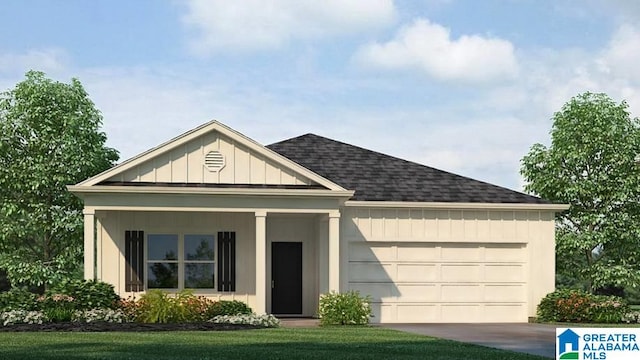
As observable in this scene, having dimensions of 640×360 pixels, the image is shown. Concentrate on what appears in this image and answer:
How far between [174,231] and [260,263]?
10.5ft

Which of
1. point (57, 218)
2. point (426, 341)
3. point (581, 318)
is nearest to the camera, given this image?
point (426, 341)

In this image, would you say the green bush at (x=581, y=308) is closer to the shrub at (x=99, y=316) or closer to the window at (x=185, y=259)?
Result: the window at (x=185, y=259)

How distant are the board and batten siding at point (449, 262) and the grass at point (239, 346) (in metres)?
5.98

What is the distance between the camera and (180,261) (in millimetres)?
26703

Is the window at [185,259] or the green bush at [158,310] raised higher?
the window at [185,259]

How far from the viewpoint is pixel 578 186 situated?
106 ft

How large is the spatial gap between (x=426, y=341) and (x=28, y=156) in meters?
17.4

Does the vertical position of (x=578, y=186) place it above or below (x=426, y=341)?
above

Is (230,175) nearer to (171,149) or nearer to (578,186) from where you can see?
(171,149)

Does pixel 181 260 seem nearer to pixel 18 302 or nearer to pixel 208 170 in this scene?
pixel 208 170

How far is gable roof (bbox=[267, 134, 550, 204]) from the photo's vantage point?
27578mm

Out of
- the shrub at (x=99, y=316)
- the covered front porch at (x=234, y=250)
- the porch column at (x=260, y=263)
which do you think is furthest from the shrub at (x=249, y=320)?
the shrub at (x=99, y=316)

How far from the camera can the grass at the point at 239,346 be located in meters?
15.8

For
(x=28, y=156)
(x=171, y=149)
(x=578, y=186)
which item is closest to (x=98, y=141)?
(x=28, y=156)
